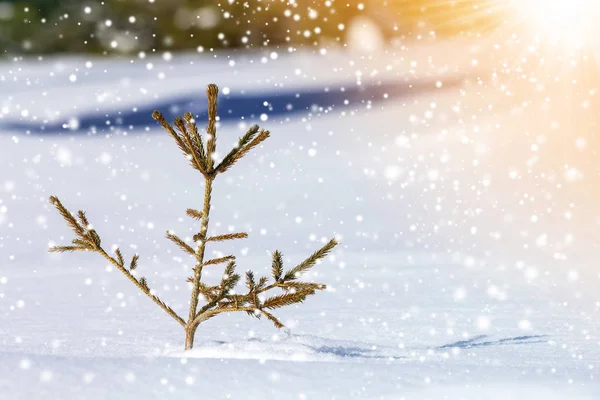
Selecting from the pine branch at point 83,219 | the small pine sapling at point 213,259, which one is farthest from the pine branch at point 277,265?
the pine branch at point 83,219

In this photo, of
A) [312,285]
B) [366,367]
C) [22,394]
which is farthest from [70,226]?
[366,367]

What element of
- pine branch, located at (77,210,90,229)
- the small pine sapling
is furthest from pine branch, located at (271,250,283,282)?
pine branch, located at (77,210,90,229)

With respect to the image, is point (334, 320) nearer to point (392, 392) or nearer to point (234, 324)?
point (234, 324)

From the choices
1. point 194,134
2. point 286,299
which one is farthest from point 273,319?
point 194,134

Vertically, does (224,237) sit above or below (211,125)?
below

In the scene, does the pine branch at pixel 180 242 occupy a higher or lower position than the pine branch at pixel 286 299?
higher

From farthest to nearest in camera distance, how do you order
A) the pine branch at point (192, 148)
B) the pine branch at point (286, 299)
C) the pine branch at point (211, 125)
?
the pine branch at point (286, 299) < the pine branch at point (192, 148) < the pine branch at point (211, 125)

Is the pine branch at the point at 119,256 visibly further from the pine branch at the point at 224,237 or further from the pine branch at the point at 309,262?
the pine branch at the point at 309,262

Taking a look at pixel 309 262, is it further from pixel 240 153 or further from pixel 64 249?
pixel 64 249
